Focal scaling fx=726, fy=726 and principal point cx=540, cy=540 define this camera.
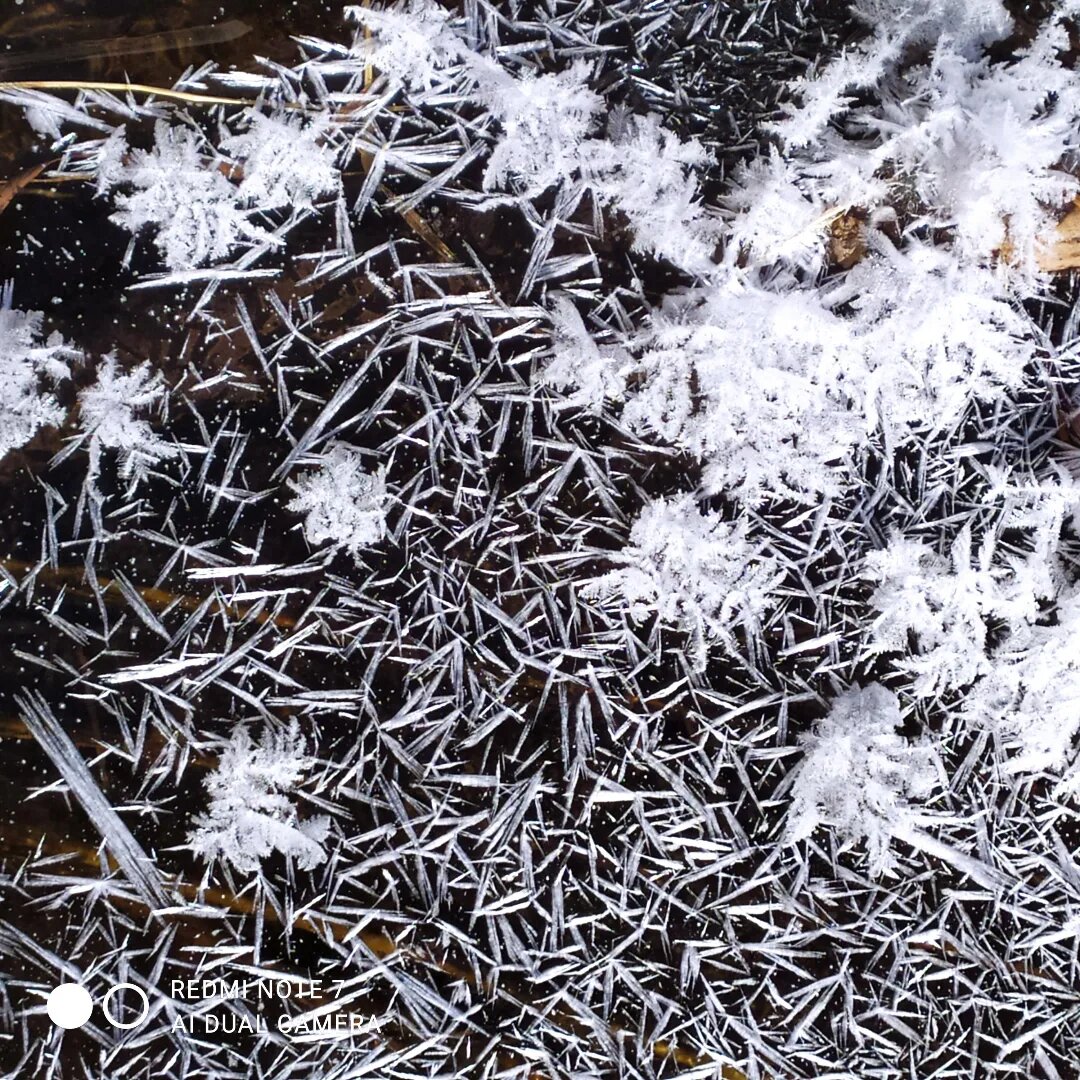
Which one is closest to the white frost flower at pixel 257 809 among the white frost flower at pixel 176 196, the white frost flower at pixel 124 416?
the white frost flower at pixel 124 416

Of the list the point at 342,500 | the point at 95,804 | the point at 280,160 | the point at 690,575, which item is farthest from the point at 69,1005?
the point at 280,160

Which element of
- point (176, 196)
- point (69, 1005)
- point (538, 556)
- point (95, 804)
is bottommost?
point (69, 1005)

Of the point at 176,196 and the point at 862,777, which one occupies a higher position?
the point at 176,196

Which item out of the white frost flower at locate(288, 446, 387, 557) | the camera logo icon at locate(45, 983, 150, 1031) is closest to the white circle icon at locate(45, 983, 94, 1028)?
the camera logo icon at locate(45, 983, 150, 1031)

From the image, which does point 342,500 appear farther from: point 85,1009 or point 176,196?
point 85,1009

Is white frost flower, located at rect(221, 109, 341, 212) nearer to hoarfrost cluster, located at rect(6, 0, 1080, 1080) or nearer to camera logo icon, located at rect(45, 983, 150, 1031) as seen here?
hoarfrost cluster, located at rect(6, 0, 1080, 1080)
